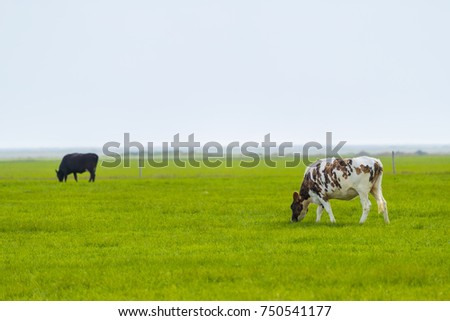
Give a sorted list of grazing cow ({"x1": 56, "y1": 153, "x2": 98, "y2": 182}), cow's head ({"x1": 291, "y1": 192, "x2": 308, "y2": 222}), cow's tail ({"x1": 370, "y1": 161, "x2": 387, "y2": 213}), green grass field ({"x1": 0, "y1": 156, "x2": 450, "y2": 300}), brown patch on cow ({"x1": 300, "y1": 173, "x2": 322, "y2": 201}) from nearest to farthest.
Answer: green grass field ({"x1": 0, "y1": 156, "x2": 450, "y2": 300}), cow's tail ({"x1": 370, "y1": 161, "x2": 387, "y2": 213}), brown patch on cow ({"x1": 300, "y1": 173, "x2": 322, "y2": 201}), cow's head ({"x1": 291, "y1": 192, "x2": 308, "y2": 222}), grazing cow ({"x1": 56, "y1": 153, "x2": 98, "y2": 182})

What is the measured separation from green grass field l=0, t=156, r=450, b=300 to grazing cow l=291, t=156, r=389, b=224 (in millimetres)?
630

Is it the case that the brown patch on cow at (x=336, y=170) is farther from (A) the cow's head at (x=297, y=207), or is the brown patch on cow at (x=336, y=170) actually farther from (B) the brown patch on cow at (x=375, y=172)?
(A) the cow's head at (x=297, y=207)

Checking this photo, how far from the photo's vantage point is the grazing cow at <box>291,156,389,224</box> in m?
20.0

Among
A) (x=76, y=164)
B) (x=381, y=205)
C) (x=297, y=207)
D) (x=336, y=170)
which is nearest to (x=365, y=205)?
(x=381, y=205)

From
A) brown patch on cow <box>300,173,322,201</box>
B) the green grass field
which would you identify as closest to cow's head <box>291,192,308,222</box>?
brown patch on cow <box>300,173,322,201</box>

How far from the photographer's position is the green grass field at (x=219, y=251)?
12211 mm

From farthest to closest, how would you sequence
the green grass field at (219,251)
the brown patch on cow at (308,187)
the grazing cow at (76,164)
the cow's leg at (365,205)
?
1. the grazing cow at (76,164)
2. the brown patch on cow at (308,187)
3. the cow's leg at (365,205)
4. the green grass field at (219,251)

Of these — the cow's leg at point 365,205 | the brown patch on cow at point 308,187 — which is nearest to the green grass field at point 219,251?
the cow's leg at point 365,205

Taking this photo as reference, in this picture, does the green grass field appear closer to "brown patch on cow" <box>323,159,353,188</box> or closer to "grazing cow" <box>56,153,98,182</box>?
"brown patch on cow" <box>323,159,353,188</box>

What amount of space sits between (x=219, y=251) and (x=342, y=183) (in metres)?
5.44

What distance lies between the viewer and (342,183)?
20.1 meters

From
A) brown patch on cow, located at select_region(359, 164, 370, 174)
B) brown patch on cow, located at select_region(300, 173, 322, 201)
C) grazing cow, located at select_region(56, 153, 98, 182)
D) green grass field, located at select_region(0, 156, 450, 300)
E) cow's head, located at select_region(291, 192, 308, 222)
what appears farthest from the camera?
grazing cow, located at select_region(56, 153, 98, 182)

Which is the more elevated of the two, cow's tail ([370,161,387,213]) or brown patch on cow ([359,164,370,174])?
brown patch on cow ([359,164,370,174])

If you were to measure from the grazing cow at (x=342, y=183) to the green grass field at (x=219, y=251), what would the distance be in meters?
0.63
